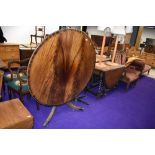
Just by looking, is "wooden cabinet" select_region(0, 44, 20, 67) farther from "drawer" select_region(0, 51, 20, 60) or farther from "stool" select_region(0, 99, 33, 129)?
"stool" select_region(0, 99, 33, 129)

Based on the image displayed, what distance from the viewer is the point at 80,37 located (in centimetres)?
195

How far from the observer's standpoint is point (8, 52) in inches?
163

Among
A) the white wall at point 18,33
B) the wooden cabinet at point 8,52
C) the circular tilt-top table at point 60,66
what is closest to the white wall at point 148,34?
the white wall at point 18,33

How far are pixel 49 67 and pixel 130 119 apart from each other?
5.60 ft

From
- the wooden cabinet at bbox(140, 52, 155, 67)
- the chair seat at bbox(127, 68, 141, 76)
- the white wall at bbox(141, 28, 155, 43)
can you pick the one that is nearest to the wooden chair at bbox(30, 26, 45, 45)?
the chair seat at bbox(127, 68, 141, 76)

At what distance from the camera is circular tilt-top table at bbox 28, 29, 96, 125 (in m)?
1.65

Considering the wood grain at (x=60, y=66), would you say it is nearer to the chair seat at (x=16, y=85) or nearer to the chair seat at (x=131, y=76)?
the chair seat at (x=16, y=85)

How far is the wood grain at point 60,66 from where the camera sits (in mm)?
1654

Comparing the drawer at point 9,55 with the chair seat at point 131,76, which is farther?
the drawer at point 9,55

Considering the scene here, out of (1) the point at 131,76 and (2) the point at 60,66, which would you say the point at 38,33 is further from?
(2) the point at 60,66

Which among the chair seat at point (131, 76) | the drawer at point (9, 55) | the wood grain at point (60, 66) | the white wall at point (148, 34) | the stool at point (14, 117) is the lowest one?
the chair seat at point (131, 76)

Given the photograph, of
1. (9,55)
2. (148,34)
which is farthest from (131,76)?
(148,34)

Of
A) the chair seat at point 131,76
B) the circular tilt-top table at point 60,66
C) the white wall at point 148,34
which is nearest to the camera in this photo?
the circular tilt-top table at point 60,66

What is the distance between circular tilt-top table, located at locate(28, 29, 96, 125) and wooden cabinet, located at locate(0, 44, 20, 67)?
8.60 ft
